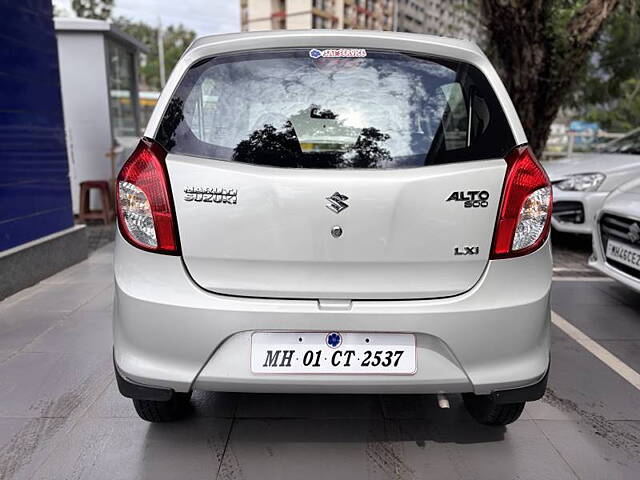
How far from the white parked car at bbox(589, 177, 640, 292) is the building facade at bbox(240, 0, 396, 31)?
50.0 m

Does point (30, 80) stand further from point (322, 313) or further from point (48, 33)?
point (322, 313)

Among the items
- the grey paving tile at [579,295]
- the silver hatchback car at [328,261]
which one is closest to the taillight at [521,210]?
the silver hatchback car at [328,261]

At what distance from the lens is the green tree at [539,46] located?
26.0 feet

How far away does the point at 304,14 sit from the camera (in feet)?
A: 175

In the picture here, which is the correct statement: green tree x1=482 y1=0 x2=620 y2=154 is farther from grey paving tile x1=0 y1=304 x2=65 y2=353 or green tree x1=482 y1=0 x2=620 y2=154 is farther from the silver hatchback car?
grey paving tile x1=0 y1=304 x2=65 y2=353

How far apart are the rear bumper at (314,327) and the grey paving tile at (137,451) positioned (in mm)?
428

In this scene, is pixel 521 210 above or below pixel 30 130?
below

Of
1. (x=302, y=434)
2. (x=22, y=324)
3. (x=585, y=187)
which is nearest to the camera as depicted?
(x=302, y=434)

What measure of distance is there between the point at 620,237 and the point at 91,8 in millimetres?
28907

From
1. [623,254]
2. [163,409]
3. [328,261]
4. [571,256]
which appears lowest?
[571,256]

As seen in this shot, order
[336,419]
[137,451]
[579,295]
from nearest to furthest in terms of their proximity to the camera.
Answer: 1. [137,451]
2. [336,419]
3. [579,295]

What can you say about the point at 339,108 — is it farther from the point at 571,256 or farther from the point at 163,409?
→ the point at 571,256

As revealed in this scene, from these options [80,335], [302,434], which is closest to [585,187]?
[302,434]

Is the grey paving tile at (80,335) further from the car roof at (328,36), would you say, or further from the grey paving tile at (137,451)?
the car roof at (328,36)
